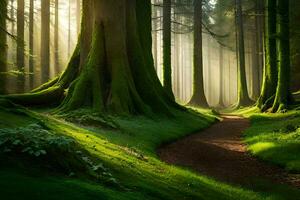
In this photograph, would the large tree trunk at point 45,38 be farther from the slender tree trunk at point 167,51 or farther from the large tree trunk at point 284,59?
the large tree trunk at point 284,59

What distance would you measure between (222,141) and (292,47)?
21.7m

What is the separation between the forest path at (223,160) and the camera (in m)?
10.9

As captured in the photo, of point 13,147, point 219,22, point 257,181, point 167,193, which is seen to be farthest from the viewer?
point 219,22

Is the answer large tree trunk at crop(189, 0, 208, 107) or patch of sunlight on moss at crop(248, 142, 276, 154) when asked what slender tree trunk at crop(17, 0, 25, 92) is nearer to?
large tree trunk at crop(189, 0, 208, 107)

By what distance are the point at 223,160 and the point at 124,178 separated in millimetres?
5855

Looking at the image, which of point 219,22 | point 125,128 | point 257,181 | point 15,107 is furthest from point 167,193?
point 219,22

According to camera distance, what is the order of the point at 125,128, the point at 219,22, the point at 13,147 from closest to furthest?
the point at 13,147 → the point at 125,128 → the point at 219,22

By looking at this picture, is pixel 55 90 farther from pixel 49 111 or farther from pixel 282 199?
pixel 282 199

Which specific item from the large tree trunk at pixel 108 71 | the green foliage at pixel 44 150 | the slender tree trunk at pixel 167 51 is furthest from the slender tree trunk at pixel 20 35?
the green foliage at pixel 44 150

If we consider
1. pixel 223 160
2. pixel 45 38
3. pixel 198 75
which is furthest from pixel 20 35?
pixel 223 160

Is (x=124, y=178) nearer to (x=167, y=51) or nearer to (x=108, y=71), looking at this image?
(x=108, y=71)

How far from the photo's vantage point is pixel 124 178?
304 inches

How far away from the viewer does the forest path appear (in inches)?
429

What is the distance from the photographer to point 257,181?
10477 millimetres
